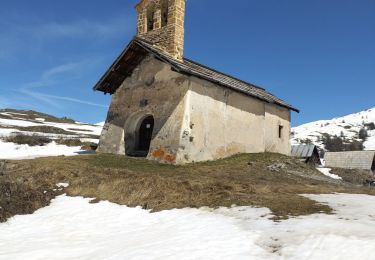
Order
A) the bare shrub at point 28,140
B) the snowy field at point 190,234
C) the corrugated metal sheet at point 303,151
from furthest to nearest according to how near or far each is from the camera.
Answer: the corrugated metal sheet at point 303,151, the bare shrub at point 28,140, the snowy field at point 190,234

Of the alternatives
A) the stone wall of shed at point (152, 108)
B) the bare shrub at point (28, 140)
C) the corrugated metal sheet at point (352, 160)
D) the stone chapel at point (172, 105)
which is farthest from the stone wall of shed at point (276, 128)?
the corrugated metal sheet at point (352, 160)

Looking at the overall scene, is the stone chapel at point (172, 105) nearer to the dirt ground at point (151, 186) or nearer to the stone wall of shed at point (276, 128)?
the stone wall of shed at point (276, 128)

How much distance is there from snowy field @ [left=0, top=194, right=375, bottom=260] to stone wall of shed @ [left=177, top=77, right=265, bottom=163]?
8520 millimetres

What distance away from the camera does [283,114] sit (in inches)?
1033

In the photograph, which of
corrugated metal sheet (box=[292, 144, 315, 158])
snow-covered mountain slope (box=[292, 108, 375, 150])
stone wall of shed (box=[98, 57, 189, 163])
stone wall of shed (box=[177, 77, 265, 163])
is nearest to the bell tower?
stone wall of shed (box=[98, 57, 189, 163])

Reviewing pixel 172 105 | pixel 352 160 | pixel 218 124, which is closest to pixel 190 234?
pixel 172 105

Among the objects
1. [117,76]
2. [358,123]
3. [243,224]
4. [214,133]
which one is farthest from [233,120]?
[358,123]

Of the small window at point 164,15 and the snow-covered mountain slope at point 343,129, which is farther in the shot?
the snow-covered mountain slope at point 343,129

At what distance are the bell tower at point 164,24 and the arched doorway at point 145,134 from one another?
4162 mm

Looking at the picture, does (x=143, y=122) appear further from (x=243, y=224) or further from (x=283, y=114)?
(x=243, y=224)

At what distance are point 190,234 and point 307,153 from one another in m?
45.5

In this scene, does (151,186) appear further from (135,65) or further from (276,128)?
(276,128)

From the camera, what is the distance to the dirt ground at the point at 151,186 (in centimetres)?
1028

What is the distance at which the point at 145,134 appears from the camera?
73.8ft
